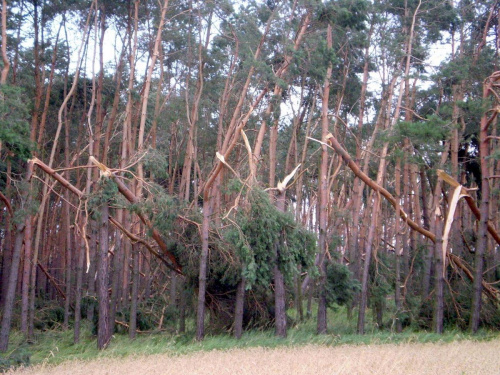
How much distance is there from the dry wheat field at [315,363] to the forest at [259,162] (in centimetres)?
377

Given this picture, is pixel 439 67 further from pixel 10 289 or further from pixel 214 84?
pixel 10 289

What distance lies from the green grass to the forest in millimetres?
598

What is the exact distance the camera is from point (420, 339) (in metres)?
16.9

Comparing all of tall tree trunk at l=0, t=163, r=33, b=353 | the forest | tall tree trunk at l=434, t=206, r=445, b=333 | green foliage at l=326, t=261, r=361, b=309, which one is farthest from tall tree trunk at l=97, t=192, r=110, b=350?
tall tree trunk at l=434, t=206, r=445, b=333

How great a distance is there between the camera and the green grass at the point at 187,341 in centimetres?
1638

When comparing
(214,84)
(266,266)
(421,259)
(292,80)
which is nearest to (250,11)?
(292,80)

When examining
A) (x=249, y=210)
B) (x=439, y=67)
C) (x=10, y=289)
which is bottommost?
(x=10, y=289)

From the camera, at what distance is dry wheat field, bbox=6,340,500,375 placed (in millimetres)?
10211

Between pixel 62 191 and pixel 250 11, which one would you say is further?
pixel 62 191

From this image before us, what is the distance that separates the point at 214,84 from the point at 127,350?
548 inches

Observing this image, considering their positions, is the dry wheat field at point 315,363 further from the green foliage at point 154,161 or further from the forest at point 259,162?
the green foliage at point 154,161

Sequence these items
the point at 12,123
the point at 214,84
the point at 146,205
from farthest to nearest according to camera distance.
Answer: the point at 214,84 → the point at 146,205 → the point at 12,123

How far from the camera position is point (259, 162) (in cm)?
2119

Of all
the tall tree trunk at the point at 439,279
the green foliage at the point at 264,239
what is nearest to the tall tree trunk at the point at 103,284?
the green foliage at the point at 264,239
